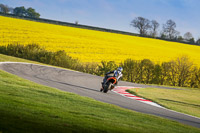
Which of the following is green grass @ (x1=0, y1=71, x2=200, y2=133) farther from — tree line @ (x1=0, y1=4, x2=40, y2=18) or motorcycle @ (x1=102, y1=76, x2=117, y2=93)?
tree line @ (x1=0, y1=4, x2=40, y2=18)

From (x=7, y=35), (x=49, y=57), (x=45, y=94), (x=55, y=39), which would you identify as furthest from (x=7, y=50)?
(x=45, y=94)

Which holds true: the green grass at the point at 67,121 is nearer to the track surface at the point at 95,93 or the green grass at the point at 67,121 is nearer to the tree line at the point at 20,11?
the track surface at the point at 95,93

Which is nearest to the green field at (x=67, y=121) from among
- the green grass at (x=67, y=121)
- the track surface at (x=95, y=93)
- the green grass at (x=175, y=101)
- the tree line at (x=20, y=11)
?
the green grass at (x=67, y=121)

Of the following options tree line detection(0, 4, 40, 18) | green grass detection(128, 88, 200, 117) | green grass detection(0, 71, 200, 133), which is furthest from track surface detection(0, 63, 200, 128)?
tree line detection(0, 4, 40, 18)

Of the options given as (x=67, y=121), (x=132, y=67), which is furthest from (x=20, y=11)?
(x=67, y=121)

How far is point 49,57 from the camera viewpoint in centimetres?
2906

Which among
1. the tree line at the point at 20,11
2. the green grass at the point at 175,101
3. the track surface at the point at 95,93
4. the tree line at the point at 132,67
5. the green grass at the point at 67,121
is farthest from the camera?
the tree line at the point at 20,11

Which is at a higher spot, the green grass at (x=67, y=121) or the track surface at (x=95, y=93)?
the green grass at (x=67, y=121)

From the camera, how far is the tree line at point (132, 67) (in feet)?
93.8

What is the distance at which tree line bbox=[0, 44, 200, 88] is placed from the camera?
1126 inches

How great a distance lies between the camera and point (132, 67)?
1161 inches

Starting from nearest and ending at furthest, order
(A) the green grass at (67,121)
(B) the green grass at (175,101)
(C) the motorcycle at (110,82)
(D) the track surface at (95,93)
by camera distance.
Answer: (A) the green grass at (67,121)
(D) the track surface at (95,93)
(B) the green grass at (175,101)
(C) the motorcycle at (110,82)

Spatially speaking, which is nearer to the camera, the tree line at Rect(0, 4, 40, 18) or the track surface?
the track surface

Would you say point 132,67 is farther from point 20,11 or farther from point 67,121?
point 20,11
